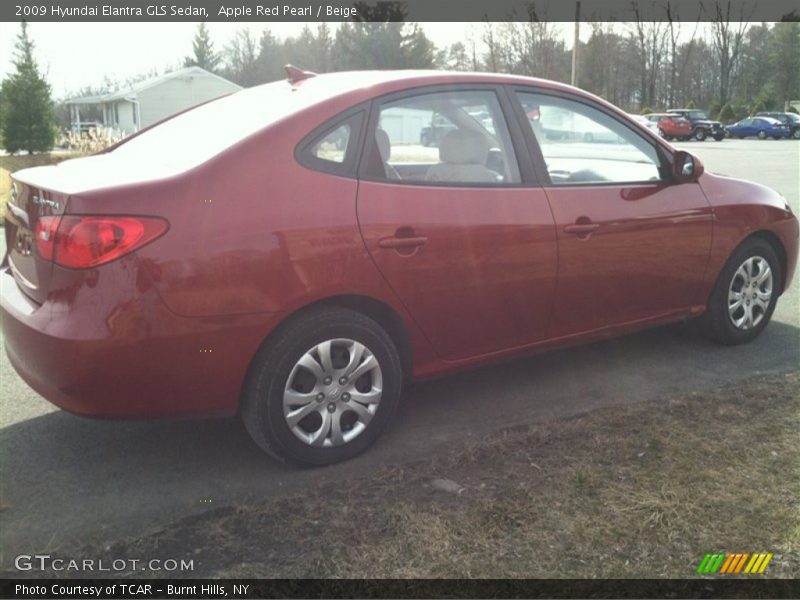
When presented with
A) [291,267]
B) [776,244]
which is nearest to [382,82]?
[291,267]

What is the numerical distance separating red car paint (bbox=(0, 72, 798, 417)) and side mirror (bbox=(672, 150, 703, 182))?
0.30m

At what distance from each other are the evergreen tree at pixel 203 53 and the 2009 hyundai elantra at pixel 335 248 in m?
71.7

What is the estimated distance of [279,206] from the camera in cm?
304

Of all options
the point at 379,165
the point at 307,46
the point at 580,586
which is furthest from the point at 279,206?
the point at 307,46

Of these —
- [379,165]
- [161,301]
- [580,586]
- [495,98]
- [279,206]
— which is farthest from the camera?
[495,98]

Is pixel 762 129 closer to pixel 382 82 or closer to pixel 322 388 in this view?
pixel 382 82

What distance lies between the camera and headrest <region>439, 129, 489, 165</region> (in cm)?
376

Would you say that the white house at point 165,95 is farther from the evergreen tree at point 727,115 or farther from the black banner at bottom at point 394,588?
the black banner at bottom at point 394,588

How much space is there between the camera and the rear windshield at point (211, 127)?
3170mm

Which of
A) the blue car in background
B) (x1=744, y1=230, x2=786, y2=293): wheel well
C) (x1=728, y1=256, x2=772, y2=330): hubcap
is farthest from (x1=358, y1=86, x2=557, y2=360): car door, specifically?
the blue car in background

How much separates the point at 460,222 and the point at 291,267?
886 millimetres

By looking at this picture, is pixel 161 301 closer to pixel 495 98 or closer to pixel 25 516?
pixel 25 516

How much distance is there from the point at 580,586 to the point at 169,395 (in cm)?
166

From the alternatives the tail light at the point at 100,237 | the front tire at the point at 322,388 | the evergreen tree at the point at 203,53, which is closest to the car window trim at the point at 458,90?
the front tire at the point at 322,388
